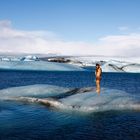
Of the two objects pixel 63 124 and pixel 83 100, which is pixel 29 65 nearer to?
pixel 83 100

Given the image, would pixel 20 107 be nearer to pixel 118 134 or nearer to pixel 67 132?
pixel 67 132

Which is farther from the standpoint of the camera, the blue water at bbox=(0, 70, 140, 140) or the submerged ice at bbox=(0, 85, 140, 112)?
the submerged ice at bbox=(0, 85, 140, 112)


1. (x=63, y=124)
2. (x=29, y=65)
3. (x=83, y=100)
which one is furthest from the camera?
(x=29, y=65)

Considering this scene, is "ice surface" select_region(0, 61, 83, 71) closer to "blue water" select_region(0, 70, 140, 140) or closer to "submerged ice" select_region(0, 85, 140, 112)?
"submerged ice" select_region(0, 85, 140, 112)

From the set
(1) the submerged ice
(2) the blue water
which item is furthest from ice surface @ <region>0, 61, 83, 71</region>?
(2) the blue water

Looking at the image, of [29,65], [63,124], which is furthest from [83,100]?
[29,65]

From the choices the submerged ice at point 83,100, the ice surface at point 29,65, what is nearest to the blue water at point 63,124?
the submerged ice at point 83,100

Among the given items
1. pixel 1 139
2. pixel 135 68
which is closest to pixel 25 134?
pixel 1 139

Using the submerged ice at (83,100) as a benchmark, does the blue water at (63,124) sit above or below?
below

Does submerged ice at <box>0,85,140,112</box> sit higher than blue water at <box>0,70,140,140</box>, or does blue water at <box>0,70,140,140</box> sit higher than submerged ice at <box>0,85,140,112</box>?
submerged ice at <box>0,85,140,112</box>

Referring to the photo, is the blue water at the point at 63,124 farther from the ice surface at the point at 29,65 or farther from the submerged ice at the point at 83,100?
the ice surface at the point at 29,65

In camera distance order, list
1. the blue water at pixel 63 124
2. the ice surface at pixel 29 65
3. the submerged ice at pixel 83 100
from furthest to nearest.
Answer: the ice surface at pixel 29 65 → the submerged ice at pixel 83 100 → the blue water at pixel 63 124

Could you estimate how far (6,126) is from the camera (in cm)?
1853

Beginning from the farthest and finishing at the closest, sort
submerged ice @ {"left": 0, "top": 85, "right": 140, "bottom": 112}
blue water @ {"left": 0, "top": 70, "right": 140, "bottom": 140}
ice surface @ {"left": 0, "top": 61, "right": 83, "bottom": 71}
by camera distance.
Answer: ice surface @ {"left": 0, "top": 61, "right": 83, "bottom": 71} < submerged ice @ {"left": 0, "top": 85, "right": 140, "bottom": 112} < blue water @ {"left": 0, "top": 70, "right": 140, "bottom": 140}
